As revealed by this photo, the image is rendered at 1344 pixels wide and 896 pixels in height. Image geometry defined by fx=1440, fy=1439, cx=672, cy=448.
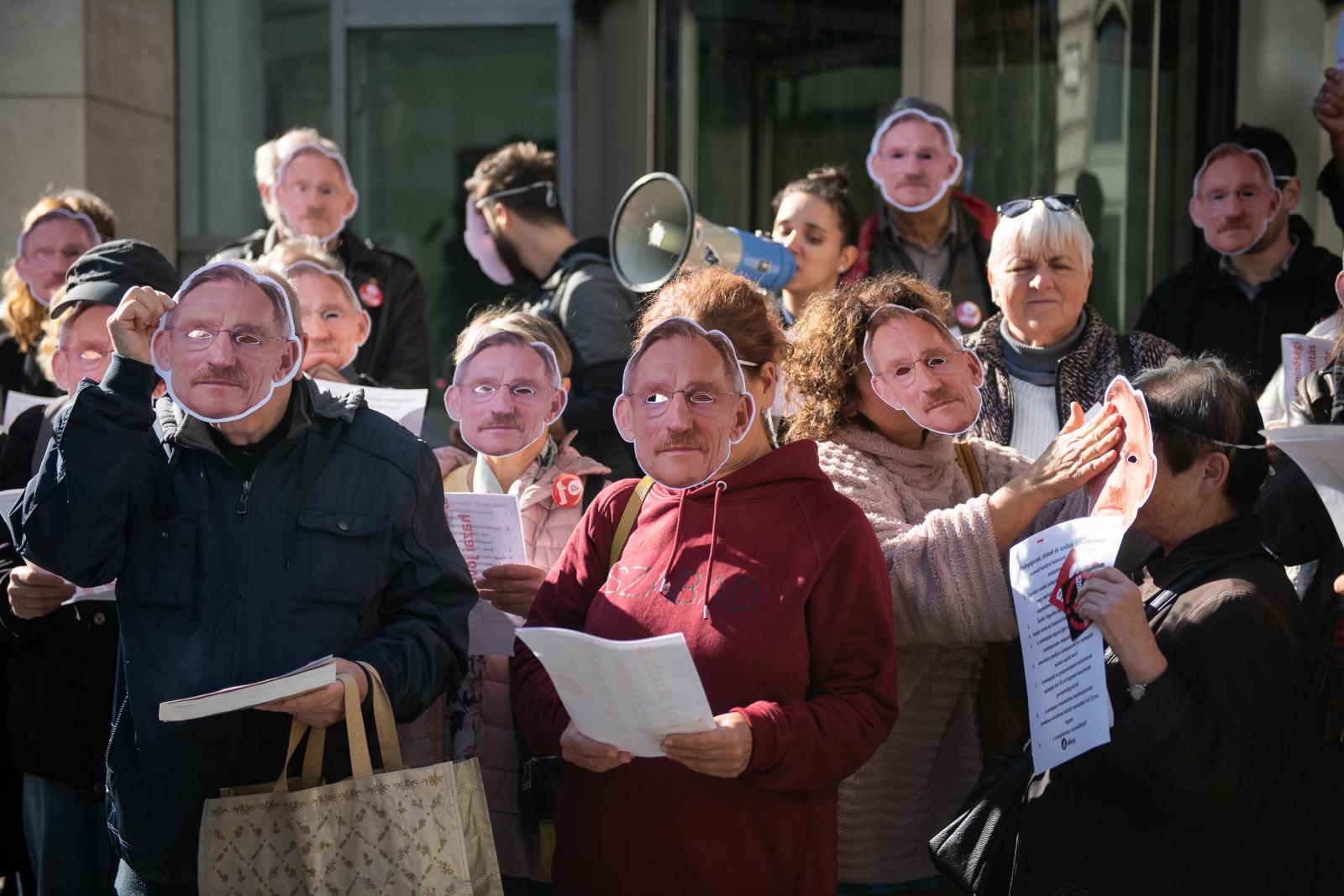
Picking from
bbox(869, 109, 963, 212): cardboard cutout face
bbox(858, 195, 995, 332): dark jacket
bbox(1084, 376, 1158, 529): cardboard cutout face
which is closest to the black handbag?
bbox(1084, 376, 1158, 529): cardboard cutout face

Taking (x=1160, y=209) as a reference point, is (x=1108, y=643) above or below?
below

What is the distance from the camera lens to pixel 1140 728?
2.70 meters

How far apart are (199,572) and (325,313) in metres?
1.81

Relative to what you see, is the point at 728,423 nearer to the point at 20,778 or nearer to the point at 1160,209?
the point at 20,778

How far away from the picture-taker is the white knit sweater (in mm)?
3211

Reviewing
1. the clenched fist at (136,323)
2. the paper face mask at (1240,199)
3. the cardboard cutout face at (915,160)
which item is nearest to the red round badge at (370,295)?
the cardboard cutout face at (915,160)

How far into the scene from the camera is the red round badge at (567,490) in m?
3.89

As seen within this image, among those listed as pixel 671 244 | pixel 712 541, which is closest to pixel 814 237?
pixel 671 244

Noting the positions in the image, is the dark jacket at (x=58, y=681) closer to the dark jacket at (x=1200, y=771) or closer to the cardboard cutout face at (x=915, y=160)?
the dark jacket at (x=1200, y=771)

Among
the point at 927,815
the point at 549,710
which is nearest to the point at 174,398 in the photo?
the point at 549,710

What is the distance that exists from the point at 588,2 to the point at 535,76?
1.80 feet

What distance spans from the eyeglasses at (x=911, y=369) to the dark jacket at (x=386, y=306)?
8.45 ft

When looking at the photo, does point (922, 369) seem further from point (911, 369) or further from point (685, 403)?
point (685, 403)

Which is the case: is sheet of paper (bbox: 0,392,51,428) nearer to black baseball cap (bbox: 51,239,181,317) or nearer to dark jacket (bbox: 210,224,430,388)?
black baseball cap (bbox: 51,239,181,317)
